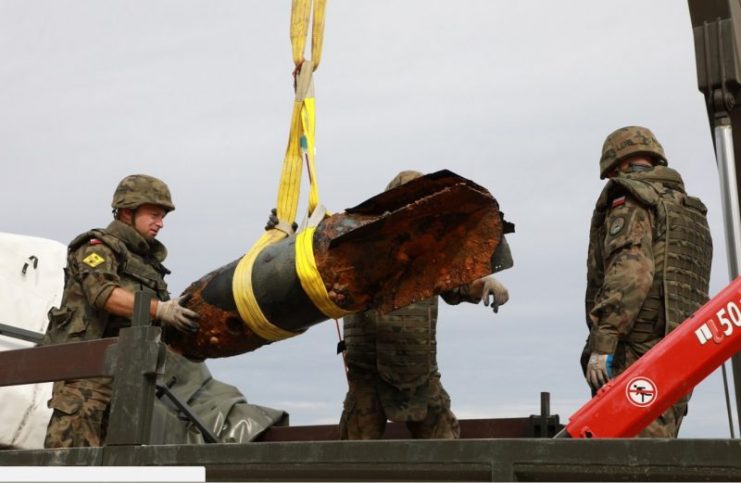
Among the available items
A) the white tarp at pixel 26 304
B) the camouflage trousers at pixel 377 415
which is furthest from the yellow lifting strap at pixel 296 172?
the white tarp at pixel 26 304

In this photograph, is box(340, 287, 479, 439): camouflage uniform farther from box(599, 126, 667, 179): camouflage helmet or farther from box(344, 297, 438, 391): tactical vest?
box(599, 126, 667, 179): camouflage helmet

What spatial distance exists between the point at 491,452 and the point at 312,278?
1229 mm

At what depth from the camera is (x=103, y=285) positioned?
4.40 meters

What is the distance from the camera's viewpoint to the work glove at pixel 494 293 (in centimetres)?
452

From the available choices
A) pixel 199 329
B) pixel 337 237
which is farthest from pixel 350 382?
pixel 337 237

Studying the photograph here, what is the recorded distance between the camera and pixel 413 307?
4699mm

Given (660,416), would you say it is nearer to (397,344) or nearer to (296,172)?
(397,344)

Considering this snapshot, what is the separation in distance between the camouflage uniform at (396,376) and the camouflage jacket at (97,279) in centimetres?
104

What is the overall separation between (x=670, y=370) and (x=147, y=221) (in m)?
2.90

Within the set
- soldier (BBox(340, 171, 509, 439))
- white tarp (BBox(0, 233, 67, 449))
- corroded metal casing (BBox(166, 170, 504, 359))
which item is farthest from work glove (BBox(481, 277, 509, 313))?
white tarp (BBox(0, 233, 67, 449))

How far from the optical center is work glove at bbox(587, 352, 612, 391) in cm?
374

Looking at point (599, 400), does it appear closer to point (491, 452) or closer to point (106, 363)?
point (491, 452)

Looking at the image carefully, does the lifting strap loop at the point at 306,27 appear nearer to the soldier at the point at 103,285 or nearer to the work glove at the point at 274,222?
the work glove at the point at 274,222

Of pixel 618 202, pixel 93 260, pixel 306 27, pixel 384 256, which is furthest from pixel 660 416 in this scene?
pixel 93 260
